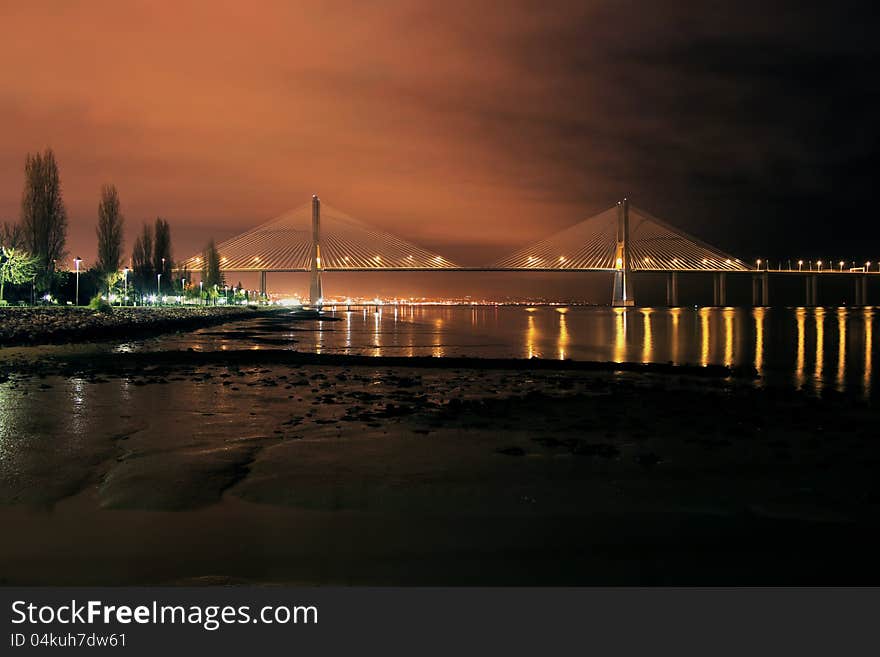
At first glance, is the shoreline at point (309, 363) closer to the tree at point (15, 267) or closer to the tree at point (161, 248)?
the tree at point (15, 267)

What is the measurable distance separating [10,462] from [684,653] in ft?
20.2

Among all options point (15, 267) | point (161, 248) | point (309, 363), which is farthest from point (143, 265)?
point (309, 363)

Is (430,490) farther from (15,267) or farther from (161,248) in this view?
(161,248)

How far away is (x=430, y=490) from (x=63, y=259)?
181ft

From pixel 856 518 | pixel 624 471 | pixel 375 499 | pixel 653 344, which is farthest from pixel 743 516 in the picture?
pixel 653 344

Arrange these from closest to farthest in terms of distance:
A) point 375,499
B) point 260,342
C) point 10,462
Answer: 1. point 375,499
2. point 10,462
3. point 260,342

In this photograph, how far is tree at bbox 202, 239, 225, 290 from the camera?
96.9 m

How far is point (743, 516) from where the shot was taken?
17.6ft

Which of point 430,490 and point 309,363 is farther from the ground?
point 309,363

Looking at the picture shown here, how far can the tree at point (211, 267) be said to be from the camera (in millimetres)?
96938

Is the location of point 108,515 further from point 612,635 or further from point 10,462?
point 612,635

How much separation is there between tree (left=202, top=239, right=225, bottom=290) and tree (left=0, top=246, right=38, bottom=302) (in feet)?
154

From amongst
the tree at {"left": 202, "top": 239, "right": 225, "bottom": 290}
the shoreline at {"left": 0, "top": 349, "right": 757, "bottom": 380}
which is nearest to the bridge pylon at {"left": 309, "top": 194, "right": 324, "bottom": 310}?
the tree at {"left": 202, "top": 239, "right": 225, "bottom": 290}

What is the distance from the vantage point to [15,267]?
4734cm
